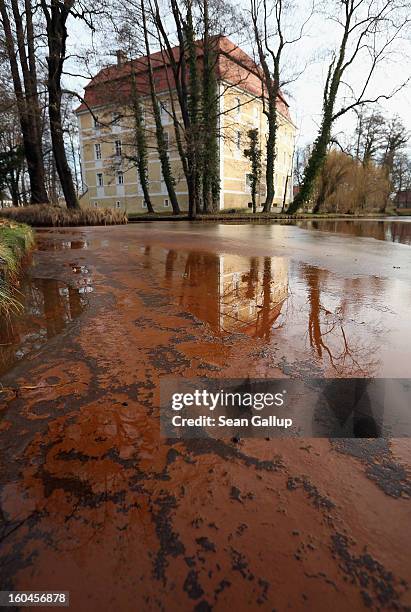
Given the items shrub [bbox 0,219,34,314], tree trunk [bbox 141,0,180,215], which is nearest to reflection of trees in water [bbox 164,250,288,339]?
shrub [bbox 0,219,34,314]

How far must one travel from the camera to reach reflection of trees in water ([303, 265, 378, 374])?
151 cm

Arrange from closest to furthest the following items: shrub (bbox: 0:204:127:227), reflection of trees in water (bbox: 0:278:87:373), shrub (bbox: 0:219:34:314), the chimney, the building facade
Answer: reflection of trees in water (bbox: 0:278:87:373)
shrub (bbox: 0:219:34:314)
shrub (bbox: 0:204:127:227)
the chimney
the building facade

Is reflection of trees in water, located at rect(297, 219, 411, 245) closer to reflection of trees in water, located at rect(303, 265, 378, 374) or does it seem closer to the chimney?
reflection of trees in water, located at rect(303, 265, 378, 374)

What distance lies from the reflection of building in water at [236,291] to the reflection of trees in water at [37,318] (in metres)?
0.83

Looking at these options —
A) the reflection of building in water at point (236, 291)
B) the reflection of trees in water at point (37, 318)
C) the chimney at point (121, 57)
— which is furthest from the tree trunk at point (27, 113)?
the reflection of trees in water at point (37, 318)

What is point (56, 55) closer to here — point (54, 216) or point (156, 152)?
point (54, 216)

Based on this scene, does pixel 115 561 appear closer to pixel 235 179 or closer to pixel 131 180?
pixel 235 179

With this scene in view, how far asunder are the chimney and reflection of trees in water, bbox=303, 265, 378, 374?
18.9 m

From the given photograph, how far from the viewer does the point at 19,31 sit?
12.4 m

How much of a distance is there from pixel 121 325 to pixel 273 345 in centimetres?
91

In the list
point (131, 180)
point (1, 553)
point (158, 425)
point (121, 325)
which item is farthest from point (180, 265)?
point (131, 180)

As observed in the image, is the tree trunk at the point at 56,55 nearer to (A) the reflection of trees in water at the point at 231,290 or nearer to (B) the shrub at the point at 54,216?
(B) the shrub at the point at 54,216

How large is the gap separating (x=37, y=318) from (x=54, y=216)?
1203cm

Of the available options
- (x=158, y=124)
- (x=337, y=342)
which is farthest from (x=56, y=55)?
(x=337, y=342)
